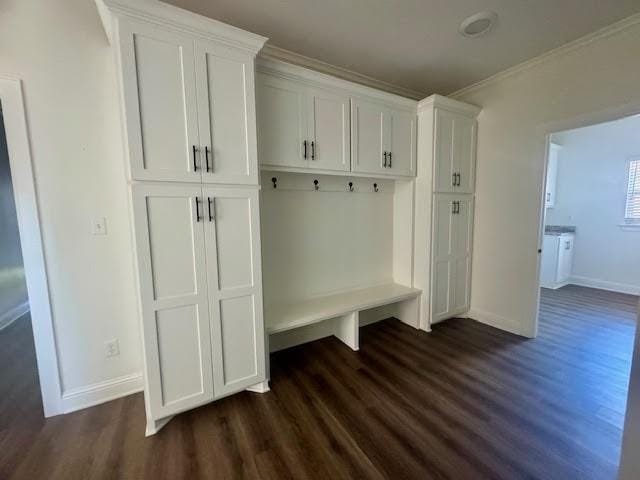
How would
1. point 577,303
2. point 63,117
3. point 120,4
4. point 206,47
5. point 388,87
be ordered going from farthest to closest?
point 577,303 → point 388,87 → point 63,117 → point 206,47 → point 120,4

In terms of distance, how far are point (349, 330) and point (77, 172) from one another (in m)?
2.47

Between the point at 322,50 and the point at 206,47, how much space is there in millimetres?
1204

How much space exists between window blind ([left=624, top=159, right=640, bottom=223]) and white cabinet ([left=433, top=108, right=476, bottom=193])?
3154mm

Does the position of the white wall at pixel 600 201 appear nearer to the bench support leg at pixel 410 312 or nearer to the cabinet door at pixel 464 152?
the cabinet door at pixel 464 152

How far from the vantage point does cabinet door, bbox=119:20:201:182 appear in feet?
4.78

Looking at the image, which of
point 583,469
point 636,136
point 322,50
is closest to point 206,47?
point 322,50

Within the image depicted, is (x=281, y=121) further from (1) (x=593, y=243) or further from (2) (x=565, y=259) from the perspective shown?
(1) (x=593, y=243)

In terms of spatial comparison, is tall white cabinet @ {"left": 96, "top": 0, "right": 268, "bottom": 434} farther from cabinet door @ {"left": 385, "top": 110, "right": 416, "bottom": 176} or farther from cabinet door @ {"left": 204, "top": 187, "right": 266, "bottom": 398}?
cabinet door @ {"left": 385, "top": 110, "right": 416, "bottom": 176}

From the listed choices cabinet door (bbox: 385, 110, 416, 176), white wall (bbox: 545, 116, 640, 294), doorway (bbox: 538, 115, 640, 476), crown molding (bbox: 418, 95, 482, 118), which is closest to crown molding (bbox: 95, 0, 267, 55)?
cabinet door (bbox: 385, 110, 416, 176)

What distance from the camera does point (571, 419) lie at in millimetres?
1709

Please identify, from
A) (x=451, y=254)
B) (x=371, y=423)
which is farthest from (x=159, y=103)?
(x=451, y=254)

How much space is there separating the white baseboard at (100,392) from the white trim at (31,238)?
0.05 meters

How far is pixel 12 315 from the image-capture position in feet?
11.5

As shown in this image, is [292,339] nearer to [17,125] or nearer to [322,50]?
[17,125]
